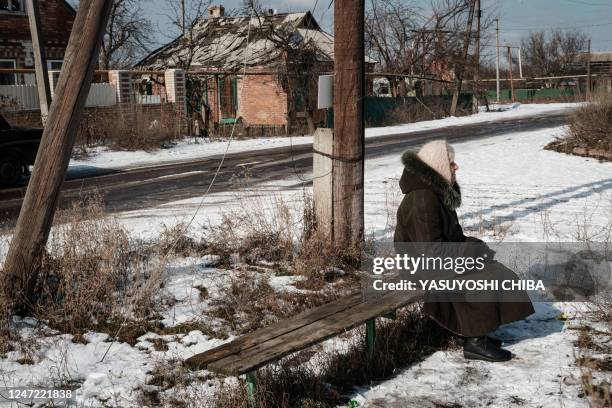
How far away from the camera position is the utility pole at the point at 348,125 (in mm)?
6145

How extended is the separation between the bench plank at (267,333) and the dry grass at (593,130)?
38.8 feet

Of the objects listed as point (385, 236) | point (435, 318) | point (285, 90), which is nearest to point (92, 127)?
point (285, 90)

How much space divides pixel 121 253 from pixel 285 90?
24474mm

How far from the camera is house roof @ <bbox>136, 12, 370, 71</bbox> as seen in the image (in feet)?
98.7

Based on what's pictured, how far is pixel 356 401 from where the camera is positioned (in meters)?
3.93

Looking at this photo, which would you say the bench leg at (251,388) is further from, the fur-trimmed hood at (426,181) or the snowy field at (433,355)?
the fur-trimmed hood at (426,181)

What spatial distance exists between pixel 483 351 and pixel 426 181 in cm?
120

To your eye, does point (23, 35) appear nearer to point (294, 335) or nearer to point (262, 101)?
point (262, 101)

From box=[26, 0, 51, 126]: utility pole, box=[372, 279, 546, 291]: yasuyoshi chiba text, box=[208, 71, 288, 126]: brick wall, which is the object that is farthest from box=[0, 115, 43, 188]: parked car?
box=[208, 71, 288, 126]: brick wall

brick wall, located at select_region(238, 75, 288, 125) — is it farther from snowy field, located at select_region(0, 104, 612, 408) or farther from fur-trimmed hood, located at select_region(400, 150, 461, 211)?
fur-trimmed hood, located at select_region(400, 150, 461, 211)

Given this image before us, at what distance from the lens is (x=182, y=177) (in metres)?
13.9

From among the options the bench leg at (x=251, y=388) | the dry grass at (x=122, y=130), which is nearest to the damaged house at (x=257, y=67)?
the dry grass at (x=122, y=130)

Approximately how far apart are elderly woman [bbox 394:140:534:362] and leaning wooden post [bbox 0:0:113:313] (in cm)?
256

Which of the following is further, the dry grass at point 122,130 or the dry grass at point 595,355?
the dry grass at point 122,130
